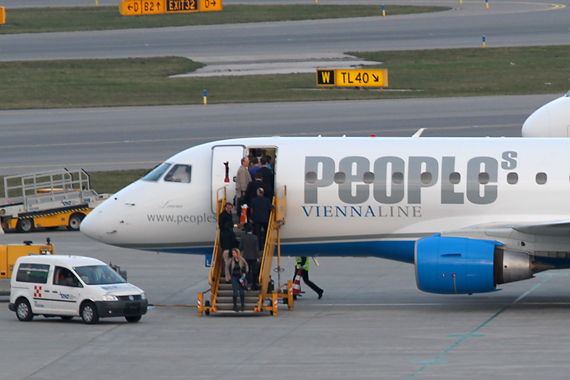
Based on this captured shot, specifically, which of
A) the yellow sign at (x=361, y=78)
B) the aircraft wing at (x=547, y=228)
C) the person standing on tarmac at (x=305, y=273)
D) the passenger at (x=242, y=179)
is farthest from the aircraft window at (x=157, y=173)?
the yellow sign at (x=361, y=78)

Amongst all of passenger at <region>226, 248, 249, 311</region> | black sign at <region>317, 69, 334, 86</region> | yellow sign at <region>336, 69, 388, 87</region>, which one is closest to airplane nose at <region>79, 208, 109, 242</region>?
passenger at <region>226, 248, 249, 311</region>

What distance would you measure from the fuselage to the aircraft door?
3 cm

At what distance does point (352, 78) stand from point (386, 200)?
44580 mm

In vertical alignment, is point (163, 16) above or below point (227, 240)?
above

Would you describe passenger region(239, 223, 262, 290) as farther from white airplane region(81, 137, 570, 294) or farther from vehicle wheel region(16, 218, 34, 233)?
vehicle wheel region(16, 218, 34, 233)

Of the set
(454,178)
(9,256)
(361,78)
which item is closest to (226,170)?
(454,178)

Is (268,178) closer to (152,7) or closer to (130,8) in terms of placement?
(130,8)

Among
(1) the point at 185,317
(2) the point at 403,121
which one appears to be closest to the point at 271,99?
(2) the point at 403,121

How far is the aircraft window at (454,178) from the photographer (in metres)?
26.8

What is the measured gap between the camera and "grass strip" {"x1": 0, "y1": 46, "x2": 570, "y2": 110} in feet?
225

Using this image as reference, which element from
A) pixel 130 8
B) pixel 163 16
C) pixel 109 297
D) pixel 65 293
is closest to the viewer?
pixel 109 297

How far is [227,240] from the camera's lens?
25.9 metres

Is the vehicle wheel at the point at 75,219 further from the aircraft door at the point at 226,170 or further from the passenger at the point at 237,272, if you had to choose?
the passenger at the point at 237,272

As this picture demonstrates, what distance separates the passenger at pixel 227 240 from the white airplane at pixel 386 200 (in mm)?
1639
